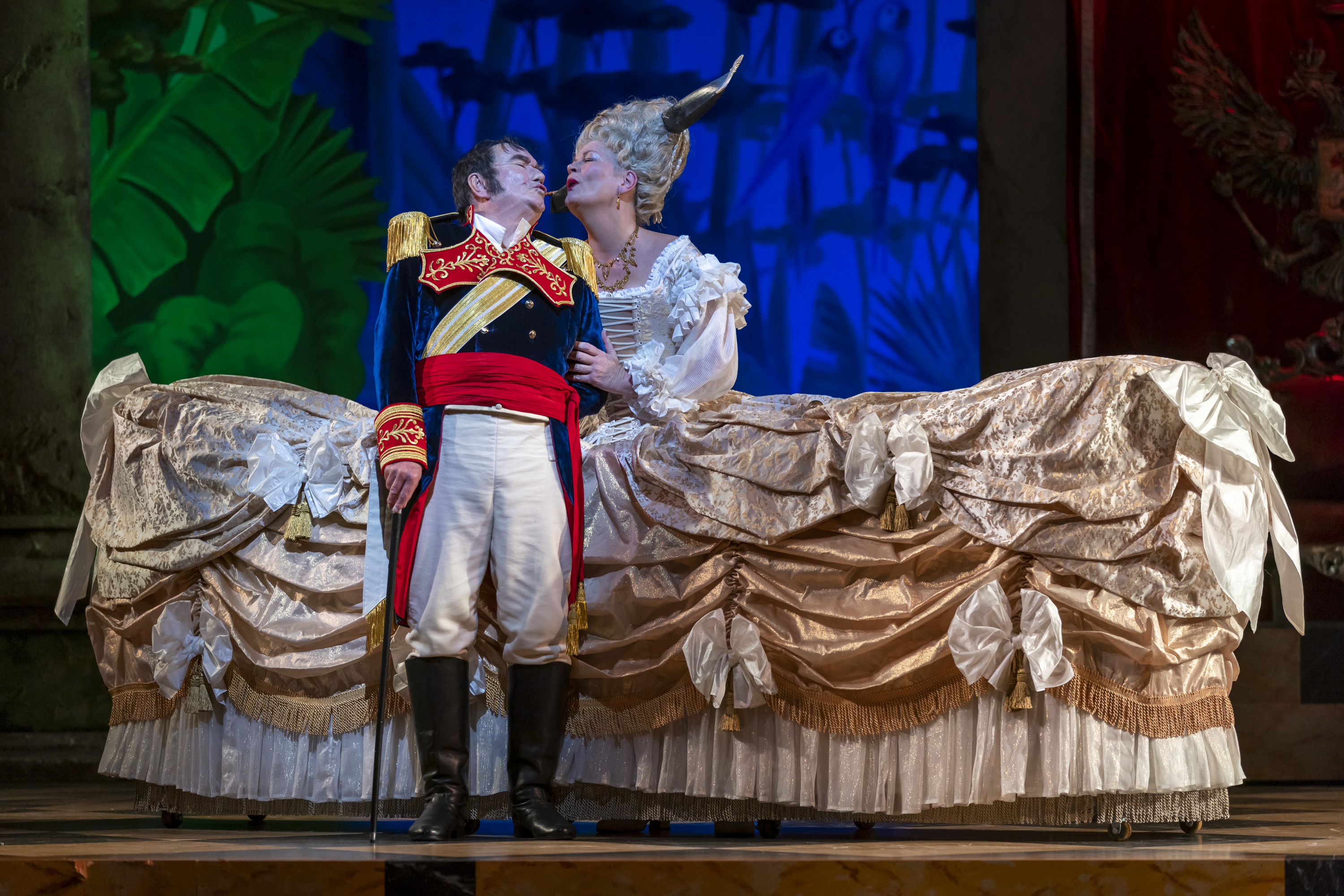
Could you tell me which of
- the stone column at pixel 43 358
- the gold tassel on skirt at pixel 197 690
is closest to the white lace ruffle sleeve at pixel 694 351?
the gold tassel on skirt at pixel 197 690

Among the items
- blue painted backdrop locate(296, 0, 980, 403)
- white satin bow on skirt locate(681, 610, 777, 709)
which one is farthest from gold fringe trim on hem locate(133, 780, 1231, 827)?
blue painted backdrop locate(296, 0, 980, 403)

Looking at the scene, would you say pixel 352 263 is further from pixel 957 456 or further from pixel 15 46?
pixel 957 456

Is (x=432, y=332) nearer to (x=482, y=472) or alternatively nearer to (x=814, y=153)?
(x=482, y=472)

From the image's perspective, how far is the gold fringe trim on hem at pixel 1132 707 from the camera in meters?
2.84

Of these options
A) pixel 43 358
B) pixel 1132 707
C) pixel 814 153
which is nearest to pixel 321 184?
pixel 43 358

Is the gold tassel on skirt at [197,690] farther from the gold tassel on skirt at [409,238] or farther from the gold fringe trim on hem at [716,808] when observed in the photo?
the gold tassel on skirt at [409,238]

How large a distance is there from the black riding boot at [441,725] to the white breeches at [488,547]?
0.03m

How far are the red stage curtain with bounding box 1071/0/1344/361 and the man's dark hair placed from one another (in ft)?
9.33

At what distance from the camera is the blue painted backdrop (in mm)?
5637

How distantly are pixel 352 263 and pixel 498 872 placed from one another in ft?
13.2

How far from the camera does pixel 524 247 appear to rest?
3.06 metres

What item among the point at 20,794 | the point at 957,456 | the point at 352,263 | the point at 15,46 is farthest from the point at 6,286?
the point at 957,456

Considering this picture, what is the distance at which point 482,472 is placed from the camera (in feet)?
9.50

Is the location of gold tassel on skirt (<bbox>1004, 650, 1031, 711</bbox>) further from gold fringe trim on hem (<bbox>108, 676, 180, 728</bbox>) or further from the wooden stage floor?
gold fringe trim on hem (<bbox>108, 676, 180, 728</bbox>)
